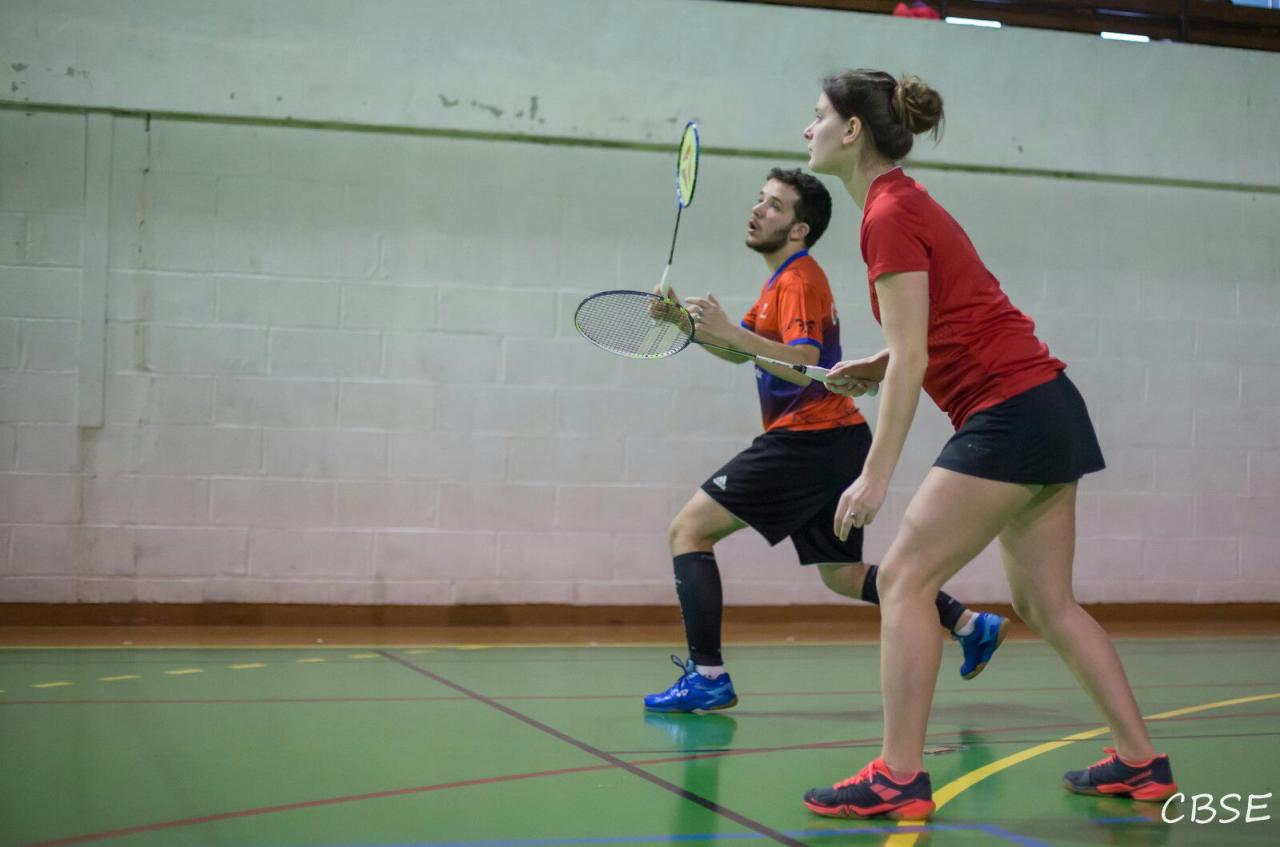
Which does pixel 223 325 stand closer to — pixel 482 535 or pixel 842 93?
pixel 482 535

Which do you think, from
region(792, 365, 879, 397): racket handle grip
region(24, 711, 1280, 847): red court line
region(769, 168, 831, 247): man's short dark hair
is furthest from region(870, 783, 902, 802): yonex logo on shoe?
region(769, 168, 831, 247): man's short dark hair

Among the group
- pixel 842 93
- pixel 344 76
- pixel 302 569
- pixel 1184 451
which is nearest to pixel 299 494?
pixel 302 569

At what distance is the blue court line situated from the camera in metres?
2.53

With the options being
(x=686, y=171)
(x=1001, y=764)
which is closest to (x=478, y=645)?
(x=686, y=171)

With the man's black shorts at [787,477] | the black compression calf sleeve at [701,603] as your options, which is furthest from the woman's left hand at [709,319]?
the black compression calf sleeve at [701,603]

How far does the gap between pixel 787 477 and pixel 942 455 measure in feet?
4.66

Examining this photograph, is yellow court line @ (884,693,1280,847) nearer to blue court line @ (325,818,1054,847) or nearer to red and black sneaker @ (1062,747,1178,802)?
blue court line @ (325,818,1054,847)

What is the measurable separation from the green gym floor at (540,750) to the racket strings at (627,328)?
1199 millimetres

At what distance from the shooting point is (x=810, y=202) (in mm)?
4496

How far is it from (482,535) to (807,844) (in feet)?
16.1

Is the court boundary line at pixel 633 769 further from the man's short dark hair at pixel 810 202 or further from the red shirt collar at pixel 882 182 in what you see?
the man's short dark hair at pixel 810 202

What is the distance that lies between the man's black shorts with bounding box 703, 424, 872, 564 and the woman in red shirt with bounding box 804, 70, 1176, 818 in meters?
1.22

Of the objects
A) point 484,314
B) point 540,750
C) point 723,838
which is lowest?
point 540,750

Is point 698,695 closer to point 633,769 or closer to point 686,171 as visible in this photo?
point 633,769
